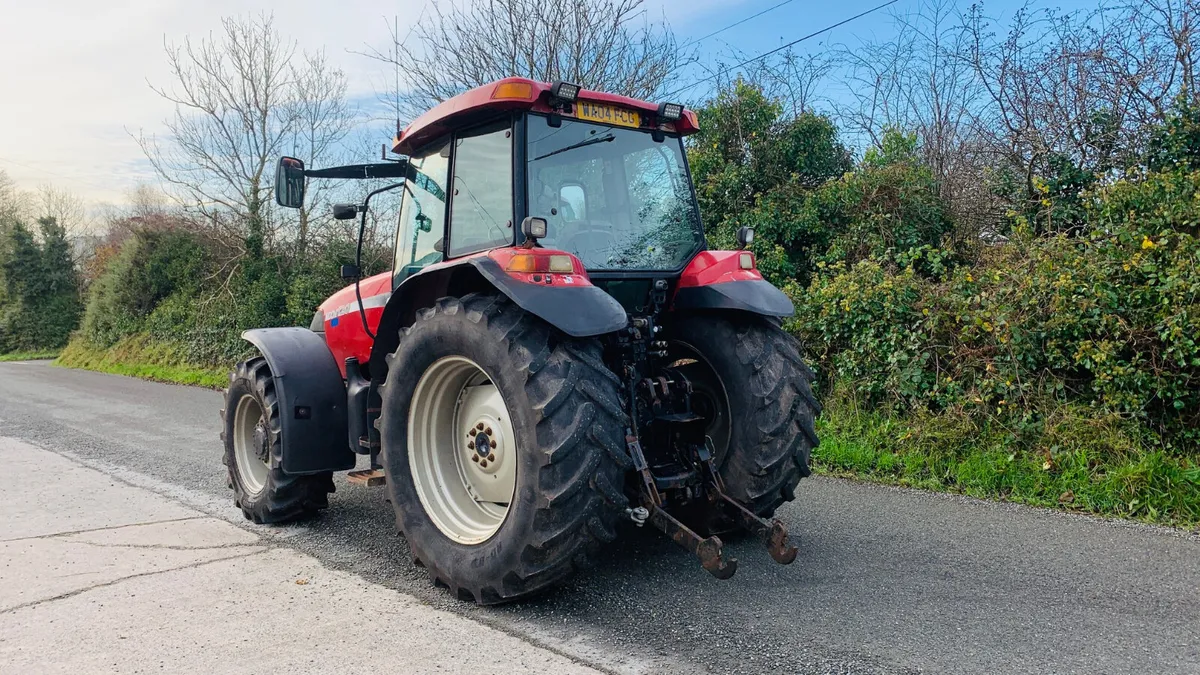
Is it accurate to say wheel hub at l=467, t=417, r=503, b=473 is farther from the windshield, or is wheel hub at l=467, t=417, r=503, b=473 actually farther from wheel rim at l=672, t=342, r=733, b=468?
wheel rim at l=672, t=342, r=733, b=468

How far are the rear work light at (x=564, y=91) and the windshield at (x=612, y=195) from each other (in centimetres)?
19

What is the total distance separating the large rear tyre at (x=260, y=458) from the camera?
16.2 feet

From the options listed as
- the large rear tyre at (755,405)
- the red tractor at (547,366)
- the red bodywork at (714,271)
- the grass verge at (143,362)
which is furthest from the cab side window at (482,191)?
the grass verge at (143,362)

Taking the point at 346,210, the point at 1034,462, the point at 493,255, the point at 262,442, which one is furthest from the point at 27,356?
the point at 1034,462

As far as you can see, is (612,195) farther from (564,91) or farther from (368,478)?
(368,478)

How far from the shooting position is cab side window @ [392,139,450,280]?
4.54 meters

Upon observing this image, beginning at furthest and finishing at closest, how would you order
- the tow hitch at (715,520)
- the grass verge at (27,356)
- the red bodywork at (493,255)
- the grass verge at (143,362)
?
1. the grass verge at (27,356)
2. the grass verge at (143,362)
3. the red bodywork at (493,255)
4. the tow hitch at (715,520)

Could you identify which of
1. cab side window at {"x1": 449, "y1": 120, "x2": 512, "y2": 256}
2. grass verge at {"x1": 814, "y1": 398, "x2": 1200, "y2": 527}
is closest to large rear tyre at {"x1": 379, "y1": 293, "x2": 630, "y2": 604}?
cab side window at {"x1": 449, "y1": 120, "x2": 512, "y2": 256}

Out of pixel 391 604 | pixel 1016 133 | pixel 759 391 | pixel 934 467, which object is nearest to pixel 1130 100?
pixel 1016 133

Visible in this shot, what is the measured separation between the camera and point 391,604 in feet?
12.1

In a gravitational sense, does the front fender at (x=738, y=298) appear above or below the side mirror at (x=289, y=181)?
below

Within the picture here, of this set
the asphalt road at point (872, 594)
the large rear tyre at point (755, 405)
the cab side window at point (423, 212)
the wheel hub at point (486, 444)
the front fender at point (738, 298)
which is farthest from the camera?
the cab side window at point (423, 212)

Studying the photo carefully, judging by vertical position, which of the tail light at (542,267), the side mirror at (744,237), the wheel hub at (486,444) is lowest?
the wheel hub at (486,444)

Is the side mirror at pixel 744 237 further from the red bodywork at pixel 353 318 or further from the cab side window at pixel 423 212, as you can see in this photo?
the red bodywork at pixel 353 318
